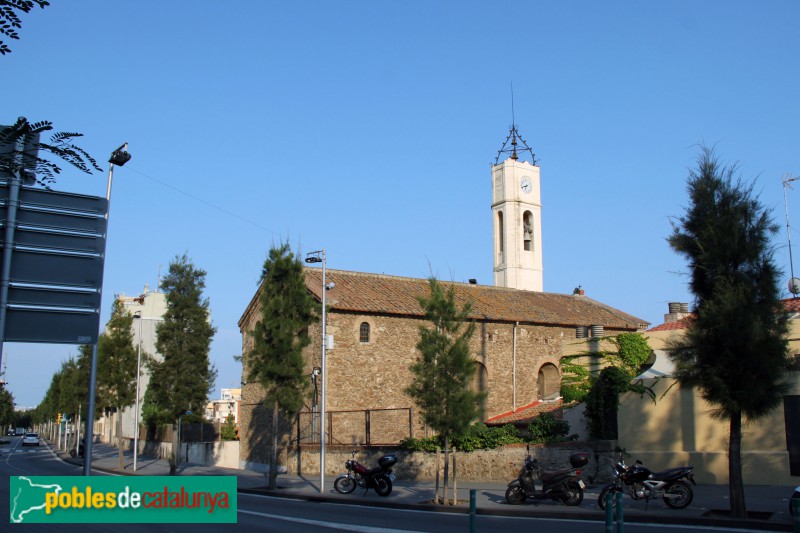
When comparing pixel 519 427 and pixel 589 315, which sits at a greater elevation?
pixel 589 315

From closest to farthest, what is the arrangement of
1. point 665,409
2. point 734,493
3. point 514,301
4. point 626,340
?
point 734,493, point 665,409, point 626,340, point 514,301

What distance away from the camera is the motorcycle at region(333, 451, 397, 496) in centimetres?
2169

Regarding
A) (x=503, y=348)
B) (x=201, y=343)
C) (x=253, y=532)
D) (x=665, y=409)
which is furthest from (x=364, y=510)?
(x=503, y=348)

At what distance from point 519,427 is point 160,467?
65.9ft

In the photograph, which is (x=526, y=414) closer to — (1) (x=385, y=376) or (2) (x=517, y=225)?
(1) (x=385, y=376)

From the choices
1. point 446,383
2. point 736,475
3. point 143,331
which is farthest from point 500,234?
point 143,331

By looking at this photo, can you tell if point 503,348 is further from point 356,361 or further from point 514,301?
point 356,361

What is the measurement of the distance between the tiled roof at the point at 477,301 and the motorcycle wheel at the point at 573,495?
15669 mm

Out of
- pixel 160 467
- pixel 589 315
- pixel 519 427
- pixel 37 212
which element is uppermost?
pixel 589 315

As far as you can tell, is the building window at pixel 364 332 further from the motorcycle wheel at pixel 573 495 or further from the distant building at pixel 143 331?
the distant building at pixel 143 331

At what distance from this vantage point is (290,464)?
3138cm

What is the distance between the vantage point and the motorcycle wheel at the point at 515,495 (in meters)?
18.3

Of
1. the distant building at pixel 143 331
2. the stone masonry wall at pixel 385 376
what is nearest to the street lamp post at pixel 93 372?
the stone masonry wall at pixel 385 376

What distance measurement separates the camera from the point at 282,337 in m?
25.1
